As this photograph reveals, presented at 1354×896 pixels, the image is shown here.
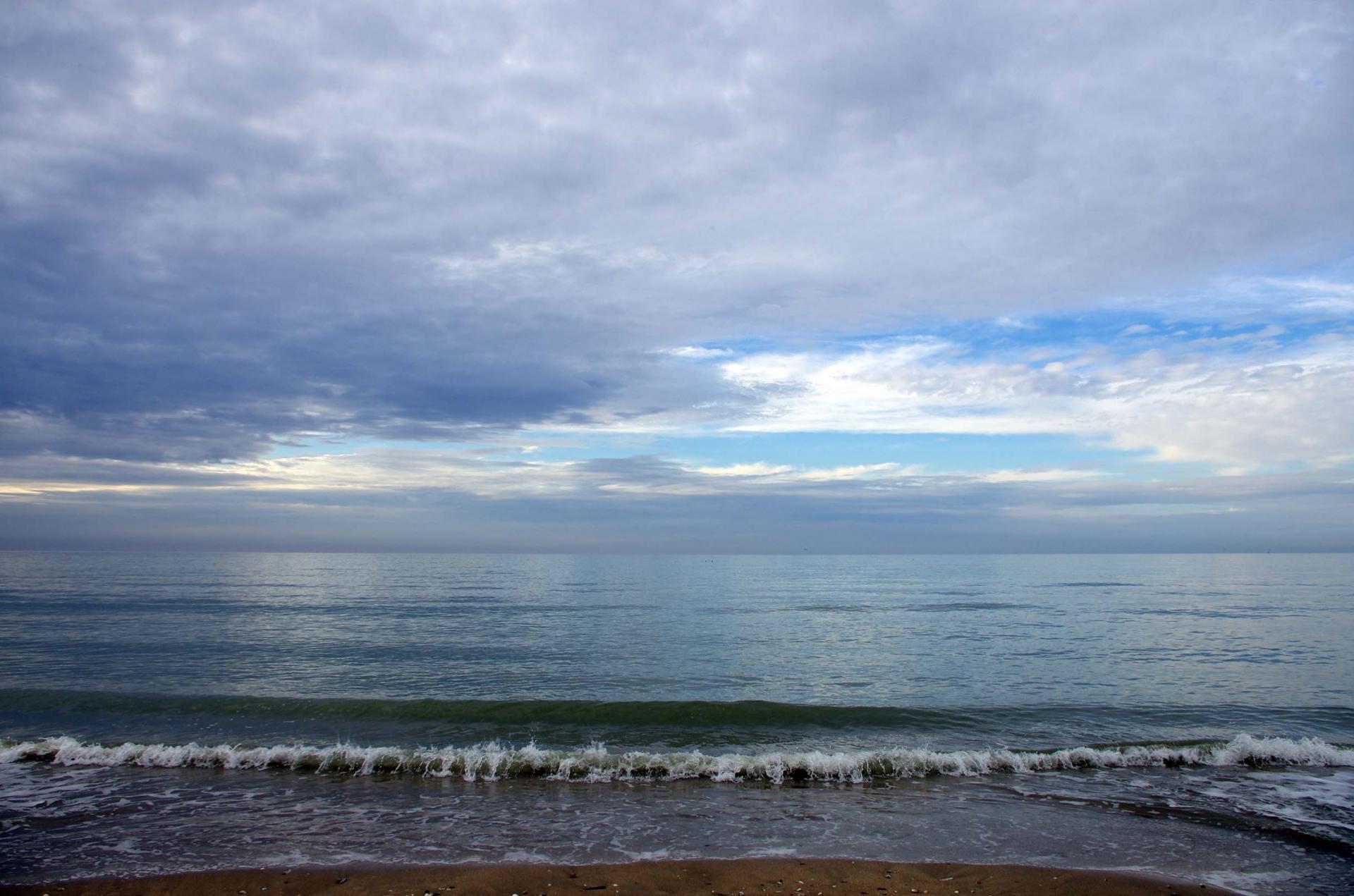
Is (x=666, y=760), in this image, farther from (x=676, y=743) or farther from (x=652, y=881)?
(x=652, y=881)

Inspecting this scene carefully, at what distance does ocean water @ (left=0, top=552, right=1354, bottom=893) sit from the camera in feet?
34.8

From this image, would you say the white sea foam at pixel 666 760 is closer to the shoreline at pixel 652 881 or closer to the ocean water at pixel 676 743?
the ocean water at pixel 676 743

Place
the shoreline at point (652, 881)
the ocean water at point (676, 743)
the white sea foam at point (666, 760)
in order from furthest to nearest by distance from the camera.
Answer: the white sea foam at point (666, 760), the ocean water at point (676, 743), the shoreline at point (652, 881)

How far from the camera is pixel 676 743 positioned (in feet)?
56.0

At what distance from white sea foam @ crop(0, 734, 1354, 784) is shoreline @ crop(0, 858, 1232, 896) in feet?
15.9

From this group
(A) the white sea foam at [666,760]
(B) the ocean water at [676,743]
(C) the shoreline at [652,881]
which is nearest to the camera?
(C) the shoreline at [652,881]

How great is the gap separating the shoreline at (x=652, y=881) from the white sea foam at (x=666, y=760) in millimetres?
4855

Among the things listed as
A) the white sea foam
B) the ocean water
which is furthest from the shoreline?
the white sea foam

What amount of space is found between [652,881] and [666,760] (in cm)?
586

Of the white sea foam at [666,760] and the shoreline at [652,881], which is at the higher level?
the shoreline at [652,881]

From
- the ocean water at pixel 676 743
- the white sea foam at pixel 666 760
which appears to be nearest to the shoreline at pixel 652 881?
the ocean water at pixel 676 743

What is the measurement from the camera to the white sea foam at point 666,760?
47.4 feet

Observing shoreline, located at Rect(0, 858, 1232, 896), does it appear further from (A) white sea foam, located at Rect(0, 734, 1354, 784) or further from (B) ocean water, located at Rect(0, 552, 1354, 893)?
(A) white sea foam, located at Rect(0, 734, 1354, 784)

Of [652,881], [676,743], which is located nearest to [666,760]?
[676,743]
